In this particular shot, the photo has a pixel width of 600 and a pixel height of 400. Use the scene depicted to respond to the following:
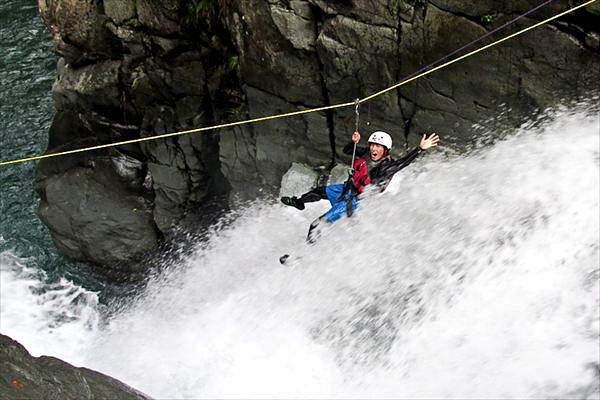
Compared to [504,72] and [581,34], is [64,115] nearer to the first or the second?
Result: [504,72]

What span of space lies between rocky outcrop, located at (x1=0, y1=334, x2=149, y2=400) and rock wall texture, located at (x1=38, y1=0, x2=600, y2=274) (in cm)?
465

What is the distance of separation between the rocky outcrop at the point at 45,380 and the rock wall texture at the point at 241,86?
15.3 ft

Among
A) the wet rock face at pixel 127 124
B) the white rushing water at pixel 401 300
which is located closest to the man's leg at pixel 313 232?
the white rushing water at pixel 401 300

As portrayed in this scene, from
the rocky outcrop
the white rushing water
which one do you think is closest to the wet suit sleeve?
the white rushing water

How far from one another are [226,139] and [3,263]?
5.02 m

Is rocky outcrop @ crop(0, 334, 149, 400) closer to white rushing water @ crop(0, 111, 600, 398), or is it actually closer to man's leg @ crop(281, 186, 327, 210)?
white rushing water @ crop(0, 111, 600, 398)

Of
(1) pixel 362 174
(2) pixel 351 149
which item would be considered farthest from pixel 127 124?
(1) pixel 362 174

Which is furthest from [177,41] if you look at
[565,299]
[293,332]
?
[565,299]

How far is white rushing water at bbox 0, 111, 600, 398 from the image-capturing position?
7113 millimetres

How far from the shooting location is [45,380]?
6.03 metres

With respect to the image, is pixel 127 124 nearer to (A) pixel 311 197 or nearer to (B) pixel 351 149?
(A) pixel 311 197

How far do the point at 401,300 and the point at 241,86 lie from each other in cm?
425

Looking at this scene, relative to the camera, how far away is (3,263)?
38.7 ft

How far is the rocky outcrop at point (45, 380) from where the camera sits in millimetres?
5695
